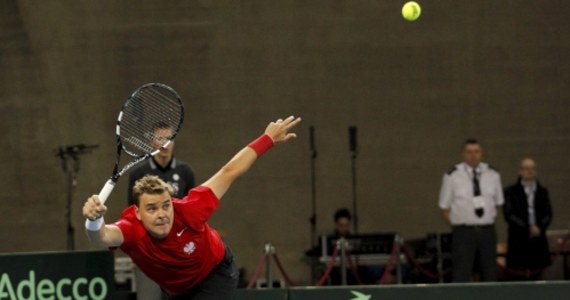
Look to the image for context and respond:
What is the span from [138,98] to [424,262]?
665 cm

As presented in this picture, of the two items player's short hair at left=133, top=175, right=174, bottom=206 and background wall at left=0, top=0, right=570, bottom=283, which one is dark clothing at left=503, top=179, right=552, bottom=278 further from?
player's short hair at left=133, top=175, right=174, bottom=206

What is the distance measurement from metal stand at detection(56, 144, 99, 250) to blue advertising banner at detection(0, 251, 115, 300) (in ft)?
14.0

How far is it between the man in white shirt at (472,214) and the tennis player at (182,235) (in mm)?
4772

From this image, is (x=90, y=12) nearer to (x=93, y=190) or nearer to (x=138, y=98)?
(x=93, y=190)

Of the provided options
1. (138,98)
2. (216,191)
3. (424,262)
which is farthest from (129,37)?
(216,191)

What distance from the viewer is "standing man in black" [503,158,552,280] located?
1408 cm

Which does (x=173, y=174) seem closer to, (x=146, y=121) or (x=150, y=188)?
(x=146, y=121)

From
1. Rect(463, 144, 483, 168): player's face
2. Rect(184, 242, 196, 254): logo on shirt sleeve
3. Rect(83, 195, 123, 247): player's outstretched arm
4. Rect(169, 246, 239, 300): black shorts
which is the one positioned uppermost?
Rect(463, 144, 483, 168): player's face

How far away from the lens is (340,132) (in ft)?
55.0

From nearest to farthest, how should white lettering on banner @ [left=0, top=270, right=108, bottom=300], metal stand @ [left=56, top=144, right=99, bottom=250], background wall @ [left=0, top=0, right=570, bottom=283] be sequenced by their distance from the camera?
white lettering on banner @ [left=0, top=270, right=108, bottom=300] → metal stand @ [left=56, top=144, right=99, bottom=250] → background wall @ [left=0, top=0, right=570, bottom=283]

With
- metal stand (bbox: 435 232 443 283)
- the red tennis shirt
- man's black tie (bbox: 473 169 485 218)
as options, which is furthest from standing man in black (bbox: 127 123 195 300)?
metal stand (bbox: 435 232 443 283)

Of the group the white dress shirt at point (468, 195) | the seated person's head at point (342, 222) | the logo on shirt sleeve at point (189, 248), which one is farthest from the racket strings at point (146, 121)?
the seated person's head at point (342, 222)

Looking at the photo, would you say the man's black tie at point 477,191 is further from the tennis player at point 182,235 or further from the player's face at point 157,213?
the player's face at point 157,213

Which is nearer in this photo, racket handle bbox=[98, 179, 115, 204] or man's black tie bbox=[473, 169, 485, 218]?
racket handle bbox=[98, 179, 115, 204]
